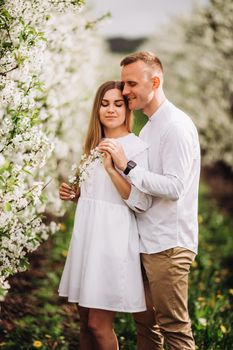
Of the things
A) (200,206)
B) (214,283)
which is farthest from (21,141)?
(200,206)

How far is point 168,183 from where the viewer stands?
2.82 meters

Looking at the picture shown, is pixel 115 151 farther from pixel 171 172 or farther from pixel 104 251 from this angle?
pixel 104 251

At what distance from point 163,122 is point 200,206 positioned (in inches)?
281

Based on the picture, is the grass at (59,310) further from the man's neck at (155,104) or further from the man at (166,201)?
the man's neck at (155,104)

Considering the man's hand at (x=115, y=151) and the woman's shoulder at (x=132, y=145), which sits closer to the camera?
the man's hand at (x=115, y=151)

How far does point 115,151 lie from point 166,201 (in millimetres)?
445

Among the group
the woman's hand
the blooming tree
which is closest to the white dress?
the woman's hand

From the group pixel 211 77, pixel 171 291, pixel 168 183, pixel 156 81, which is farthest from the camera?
pixel 211 77

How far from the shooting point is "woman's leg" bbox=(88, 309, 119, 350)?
9.48ft

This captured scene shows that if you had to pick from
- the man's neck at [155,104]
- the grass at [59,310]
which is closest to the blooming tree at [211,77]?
the grass at [59,310]

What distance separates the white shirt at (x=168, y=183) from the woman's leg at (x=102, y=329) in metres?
0.48

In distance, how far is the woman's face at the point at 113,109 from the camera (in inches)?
124

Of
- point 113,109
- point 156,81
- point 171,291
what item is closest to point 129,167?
point 113,109

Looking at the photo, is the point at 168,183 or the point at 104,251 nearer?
the point at 168,183
